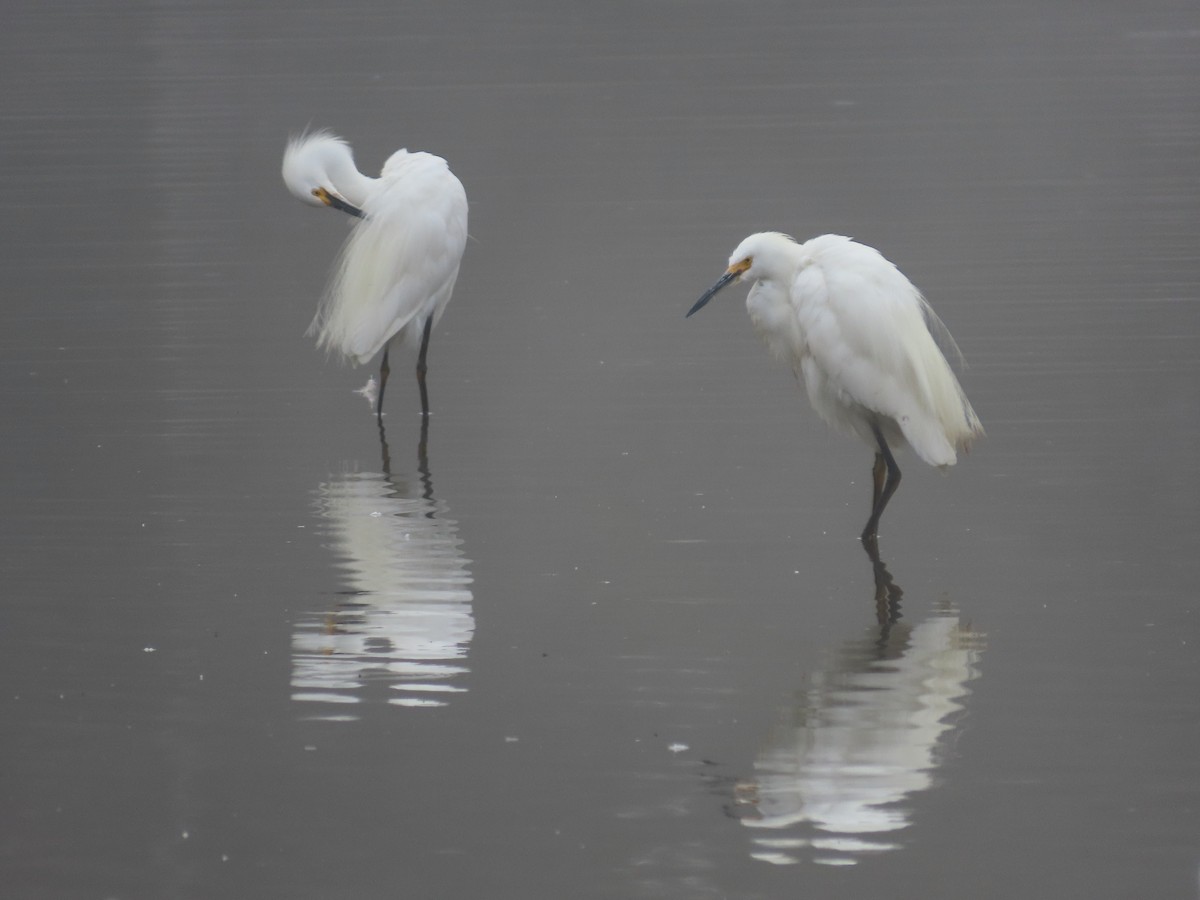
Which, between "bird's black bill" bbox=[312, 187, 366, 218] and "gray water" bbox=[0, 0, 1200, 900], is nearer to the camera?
"gray water" bbox=[0, 0, 1200, 900]

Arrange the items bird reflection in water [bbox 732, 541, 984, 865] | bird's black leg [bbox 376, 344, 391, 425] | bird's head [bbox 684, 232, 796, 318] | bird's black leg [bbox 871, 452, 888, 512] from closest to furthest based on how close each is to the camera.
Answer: bird reflection in water [bbox 732, 541, 984, 865]
bird's black leg [bbox 871, 452, 888, 512]
bird's head [bbox 684, 232, 796, 318]
bird's black leg [bbox 376, 344, 391, 425]

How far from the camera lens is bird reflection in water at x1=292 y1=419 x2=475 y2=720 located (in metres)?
5.19

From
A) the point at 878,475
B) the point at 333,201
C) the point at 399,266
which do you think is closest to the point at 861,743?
the point at 878,475

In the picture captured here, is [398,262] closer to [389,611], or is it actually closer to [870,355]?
[870,355]

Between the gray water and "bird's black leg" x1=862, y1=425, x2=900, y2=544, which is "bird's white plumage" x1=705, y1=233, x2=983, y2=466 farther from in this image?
the gray water

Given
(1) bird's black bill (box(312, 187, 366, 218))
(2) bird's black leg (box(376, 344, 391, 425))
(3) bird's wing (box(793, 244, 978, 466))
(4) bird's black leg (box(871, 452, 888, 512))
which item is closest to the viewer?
(3) bird's wing (box(793, 244, 978, 466))

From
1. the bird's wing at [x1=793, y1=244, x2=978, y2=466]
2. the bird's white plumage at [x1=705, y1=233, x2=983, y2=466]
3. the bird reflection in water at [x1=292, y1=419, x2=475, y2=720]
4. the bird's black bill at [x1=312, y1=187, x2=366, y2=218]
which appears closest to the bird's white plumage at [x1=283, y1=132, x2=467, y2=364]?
the bird's black bill at [x1=312, y1=187, x2=366, y2=218]

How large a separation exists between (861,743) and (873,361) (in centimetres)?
190

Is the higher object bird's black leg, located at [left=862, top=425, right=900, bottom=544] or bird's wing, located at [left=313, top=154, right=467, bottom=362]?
bird's wing, located at [left=313, top=154, right=467, bottom=362]

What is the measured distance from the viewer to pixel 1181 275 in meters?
10.3

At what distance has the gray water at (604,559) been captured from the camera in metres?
4.25

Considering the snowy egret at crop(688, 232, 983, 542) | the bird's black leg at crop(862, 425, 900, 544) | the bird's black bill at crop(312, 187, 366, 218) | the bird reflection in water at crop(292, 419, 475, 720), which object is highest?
A: the bird's black bill at crop(312, 187, 366, 218)

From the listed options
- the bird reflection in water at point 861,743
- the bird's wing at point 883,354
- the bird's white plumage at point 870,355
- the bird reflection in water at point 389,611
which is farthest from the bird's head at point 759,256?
the bird reflection in water at point 861,743

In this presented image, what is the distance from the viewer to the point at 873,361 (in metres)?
6.22
